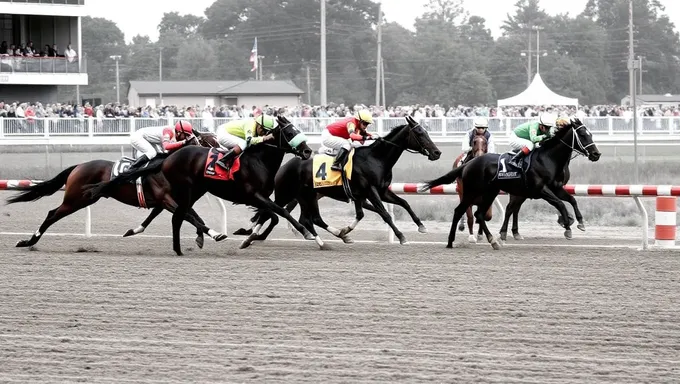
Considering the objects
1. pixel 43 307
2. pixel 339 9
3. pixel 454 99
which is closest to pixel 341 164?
pixel 43 307

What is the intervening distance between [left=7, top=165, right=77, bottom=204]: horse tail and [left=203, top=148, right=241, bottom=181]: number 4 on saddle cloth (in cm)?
177

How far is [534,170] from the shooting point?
13.6 metres

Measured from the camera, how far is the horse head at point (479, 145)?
1464cm

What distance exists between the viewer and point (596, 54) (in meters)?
88.9

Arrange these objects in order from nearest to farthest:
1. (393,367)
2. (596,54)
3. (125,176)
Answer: (393,367)
(125,176)
(596,54)

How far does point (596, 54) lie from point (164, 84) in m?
42.0

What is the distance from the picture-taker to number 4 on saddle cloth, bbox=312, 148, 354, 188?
1388cm

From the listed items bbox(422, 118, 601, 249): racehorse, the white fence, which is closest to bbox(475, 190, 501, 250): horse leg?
bbox(422, 118, 601, 249): racehorse

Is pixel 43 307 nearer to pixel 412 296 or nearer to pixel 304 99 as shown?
pixel 412 296

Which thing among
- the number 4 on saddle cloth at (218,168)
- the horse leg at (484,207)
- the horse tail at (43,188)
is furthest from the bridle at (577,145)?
the horse tail at (43,188)

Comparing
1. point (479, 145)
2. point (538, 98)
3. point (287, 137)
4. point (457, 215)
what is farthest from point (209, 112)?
point (538, 98)

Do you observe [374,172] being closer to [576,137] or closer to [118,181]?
[576,137]

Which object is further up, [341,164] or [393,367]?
[341,164]

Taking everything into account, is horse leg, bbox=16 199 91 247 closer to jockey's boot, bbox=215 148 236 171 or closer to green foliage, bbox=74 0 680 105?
jockey's boot, bbox=215 148 236 171
